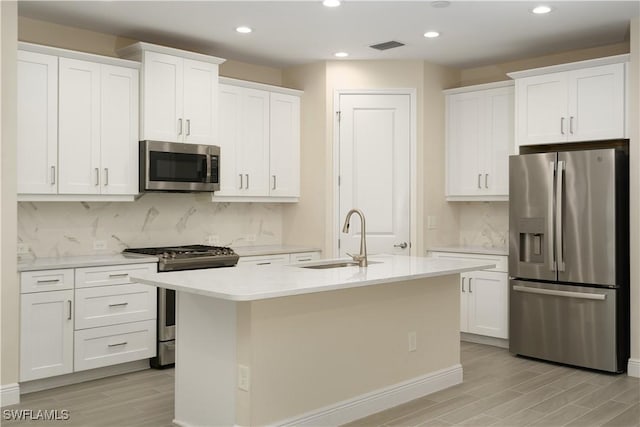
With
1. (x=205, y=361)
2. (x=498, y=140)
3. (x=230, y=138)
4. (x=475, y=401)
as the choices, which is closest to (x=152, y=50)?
(x=230, y=138)

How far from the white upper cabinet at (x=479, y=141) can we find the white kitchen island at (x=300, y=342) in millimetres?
1916

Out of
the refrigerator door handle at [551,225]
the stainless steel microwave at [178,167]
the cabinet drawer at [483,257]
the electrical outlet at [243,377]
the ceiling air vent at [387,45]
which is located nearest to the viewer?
the electrical outlet at [243,377]

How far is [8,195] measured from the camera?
3869mm

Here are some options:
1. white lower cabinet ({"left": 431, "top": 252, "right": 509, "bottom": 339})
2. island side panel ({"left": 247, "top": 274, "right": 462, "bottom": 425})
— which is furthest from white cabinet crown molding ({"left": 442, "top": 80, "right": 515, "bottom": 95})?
island side panel ({"left": 247, "top": 274, "right": 462, "bottom": 425})

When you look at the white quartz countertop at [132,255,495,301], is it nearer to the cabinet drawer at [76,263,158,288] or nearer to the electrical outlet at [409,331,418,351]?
the electrical outlet at [409,331,418,351]

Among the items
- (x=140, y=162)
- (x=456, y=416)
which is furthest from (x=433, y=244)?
(x=140, y=162)

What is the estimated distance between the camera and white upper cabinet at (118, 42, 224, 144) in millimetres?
4836

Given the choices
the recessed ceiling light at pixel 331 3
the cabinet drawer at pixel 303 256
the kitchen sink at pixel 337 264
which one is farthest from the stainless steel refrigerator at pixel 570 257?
the recessed ceiling light at pixel 331 3

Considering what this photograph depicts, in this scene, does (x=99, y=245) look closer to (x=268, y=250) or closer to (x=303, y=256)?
(x=268, y=250)

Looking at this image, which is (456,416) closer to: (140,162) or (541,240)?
(541,240)

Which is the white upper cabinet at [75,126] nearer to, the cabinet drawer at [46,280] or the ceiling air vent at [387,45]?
the cabinet drawer at [46,280]

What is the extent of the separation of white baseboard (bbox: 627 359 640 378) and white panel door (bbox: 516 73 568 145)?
6.02 feet

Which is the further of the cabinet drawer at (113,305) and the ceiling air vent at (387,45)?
the ceiling air vent at (387,45)

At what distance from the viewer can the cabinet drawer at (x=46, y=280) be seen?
13.2ft
